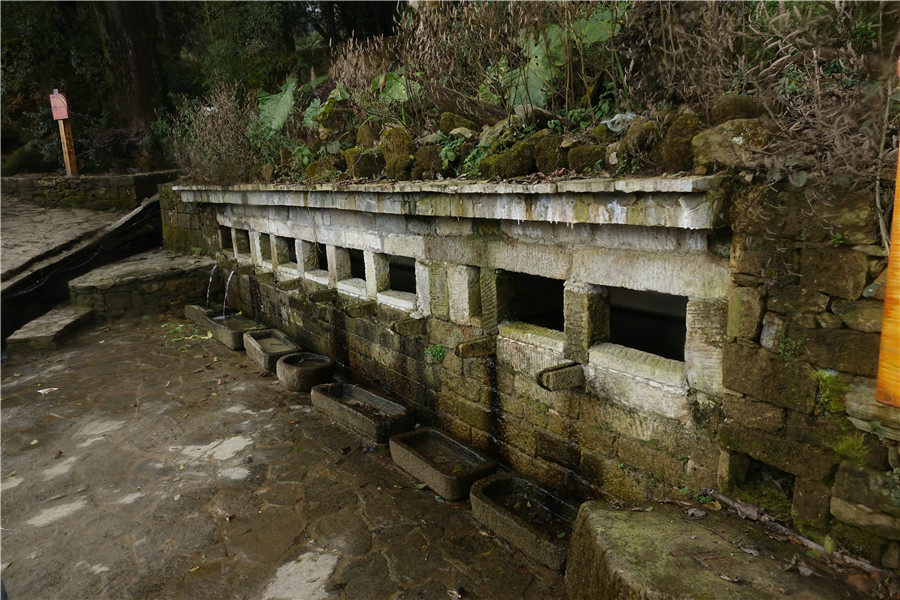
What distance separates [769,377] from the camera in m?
3.10

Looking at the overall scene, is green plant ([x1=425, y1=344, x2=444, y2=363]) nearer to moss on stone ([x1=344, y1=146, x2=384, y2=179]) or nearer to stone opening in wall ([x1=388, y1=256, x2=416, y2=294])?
moss on stone ([x1=344, y1=146, x2=384, y2=179])

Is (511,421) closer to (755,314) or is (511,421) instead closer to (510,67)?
(755,314)

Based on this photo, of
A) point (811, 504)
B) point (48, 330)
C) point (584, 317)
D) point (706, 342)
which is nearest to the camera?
point (811, 504)

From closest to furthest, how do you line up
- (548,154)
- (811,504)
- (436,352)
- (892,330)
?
(892,330)
(811,504)
(548,154)
(436,352)

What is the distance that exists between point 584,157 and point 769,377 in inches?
73.9

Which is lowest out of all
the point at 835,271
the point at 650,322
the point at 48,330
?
the point at 48,330

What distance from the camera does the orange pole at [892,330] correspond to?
222 centimetres

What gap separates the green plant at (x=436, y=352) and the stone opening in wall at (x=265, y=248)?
4607mm

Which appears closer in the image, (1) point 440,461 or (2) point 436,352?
(1) point 440,461

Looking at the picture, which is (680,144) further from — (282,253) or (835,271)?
(282,253)

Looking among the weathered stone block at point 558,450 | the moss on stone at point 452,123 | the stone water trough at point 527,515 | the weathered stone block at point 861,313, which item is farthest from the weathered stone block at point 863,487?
the moss on stone at point 452,123

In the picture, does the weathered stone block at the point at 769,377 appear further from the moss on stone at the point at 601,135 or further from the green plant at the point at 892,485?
the moss on stone at the point at 601,135

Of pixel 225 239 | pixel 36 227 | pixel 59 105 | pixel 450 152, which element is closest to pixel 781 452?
pixel 450 152

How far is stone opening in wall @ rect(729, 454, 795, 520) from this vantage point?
10.6 ft
